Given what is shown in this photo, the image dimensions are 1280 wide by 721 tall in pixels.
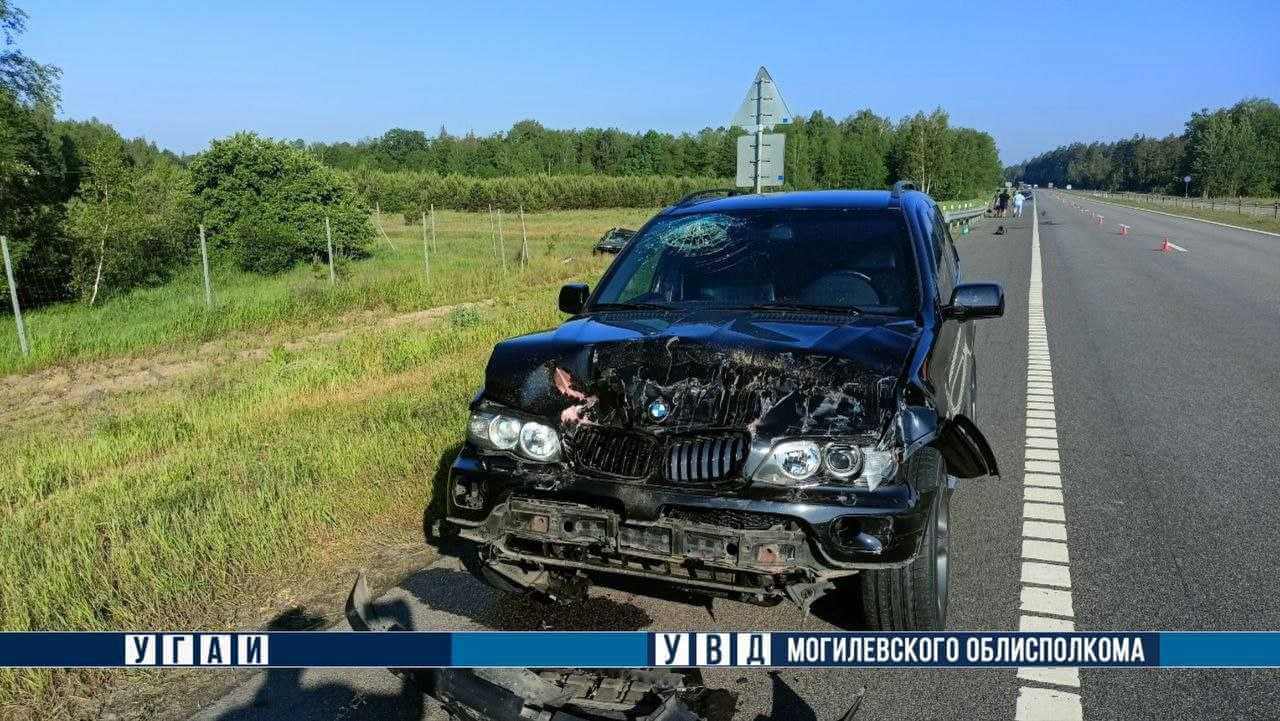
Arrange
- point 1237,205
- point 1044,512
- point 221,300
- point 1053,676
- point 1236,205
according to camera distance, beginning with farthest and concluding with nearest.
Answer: point 1236,205, point 1237,205, point 221,300, point 1044,512, point 1053,676

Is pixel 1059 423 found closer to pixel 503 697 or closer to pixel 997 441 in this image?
pixel 997 441

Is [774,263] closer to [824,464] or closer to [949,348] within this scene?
[949,348]

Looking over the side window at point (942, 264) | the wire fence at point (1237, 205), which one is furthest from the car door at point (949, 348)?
the wire fence at point (1237, 205)

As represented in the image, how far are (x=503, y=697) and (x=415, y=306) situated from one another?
48.5 feet

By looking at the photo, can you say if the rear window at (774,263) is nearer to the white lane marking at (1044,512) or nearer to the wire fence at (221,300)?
the white lane marking at (1044,512)

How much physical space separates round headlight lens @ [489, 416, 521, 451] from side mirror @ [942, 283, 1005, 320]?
6.68ft

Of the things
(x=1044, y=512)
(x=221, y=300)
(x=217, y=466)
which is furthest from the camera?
(x=221, y=300)

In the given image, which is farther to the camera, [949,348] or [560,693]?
[949,348]

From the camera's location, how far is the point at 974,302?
3.99 meters

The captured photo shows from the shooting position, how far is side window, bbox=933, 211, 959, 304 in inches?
172

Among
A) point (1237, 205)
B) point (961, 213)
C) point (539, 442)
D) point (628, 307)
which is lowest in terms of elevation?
point (539, 442)

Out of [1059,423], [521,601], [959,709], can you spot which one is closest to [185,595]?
[521,601]

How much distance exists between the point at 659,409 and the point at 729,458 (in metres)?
0.31

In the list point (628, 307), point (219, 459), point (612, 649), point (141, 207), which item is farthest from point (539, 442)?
point (141, 207)
